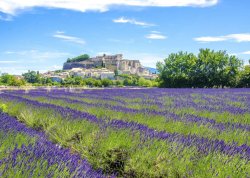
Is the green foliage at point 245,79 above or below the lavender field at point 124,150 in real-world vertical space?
above

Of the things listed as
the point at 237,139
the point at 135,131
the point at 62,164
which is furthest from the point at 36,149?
the point at 237,139

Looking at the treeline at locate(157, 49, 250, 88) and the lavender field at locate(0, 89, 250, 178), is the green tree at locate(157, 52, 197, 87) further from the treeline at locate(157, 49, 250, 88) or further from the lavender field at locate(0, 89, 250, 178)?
the lavender field at locate(0, 89, 250, 178)

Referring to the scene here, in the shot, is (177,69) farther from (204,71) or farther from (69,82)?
(69,82)

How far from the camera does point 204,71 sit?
39.6 m

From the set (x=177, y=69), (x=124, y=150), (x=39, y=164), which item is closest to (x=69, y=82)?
(x=177, y=69)

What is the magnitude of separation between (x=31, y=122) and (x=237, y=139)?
4264 mm

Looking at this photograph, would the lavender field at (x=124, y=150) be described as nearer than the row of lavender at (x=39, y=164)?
No

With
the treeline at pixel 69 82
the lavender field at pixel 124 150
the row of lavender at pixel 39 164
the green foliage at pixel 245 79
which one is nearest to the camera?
the row of lavender at pixel 39 164

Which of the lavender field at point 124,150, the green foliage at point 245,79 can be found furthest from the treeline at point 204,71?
the lavender field at point 124,150

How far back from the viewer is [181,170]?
3381mm

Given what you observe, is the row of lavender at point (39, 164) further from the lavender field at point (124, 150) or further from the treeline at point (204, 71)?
the treeline at point (204, 71)

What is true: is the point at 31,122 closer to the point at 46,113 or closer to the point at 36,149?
the point at 46,113

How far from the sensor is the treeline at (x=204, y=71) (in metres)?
37.9

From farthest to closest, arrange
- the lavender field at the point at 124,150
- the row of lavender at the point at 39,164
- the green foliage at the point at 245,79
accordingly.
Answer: the green foliage at the point at 245,79 → the lavender field at the point at 124,150 → the row of lavender at the point at 39,164
